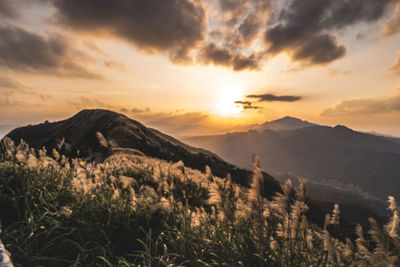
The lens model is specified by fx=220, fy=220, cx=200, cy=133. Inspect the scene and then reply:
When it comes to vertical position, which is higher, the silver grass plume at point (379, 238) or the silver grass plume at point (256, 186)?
the silver grass plume at point (256, 186)

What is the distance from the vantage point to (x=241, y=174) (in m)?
70.3

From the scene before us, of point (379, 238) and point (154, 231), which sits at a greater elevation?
point (379, 238)

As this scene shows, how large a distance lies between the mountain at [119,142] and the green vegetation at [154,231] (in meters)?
0.92

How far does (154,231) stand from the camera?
4191 millimetres

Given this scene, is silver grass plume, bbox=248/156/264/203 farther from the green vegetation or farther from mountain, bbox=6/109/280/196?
mountain, bbox=6/109/280/196

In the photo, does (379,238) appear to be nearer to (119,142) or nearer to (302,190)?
(302,190)

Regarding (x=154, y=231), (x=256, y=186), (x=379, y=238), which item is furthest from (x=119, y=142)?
(x=379, y=238)

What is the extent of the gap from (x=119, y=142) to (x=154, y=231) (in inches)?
1797

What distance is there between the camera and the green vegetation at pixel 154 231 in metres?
3.08

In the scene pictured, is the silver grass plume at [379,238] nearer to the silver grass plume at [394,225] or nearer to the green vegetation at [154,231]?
the green vegetation at [154,231]

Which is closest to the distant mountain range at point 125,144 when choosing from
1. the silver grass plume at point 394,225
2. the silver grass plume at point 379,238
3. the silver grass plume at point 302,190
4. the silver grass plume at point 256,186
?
the silver grass plume at point 256,186

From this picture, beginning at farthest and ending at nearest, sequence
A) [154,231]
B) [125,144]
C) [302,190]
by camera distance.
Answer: [125,144] < [154,231] < [302,190]

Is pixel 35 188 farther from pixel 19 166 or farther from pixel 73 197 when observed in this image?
pixel 19 166

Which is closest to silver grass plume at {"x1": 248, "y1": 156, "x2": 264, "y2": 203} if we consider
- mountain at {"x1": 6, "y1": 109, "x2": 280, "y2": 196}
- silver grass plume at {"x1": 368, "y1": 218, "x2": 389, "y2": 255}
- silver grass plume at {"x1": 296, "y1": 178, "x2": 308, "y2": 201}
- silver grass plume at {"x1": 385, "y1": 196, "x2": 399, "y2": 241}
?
mountain at {"x1": 6, "y1": 109, "x2": 280, "y2": 196}
